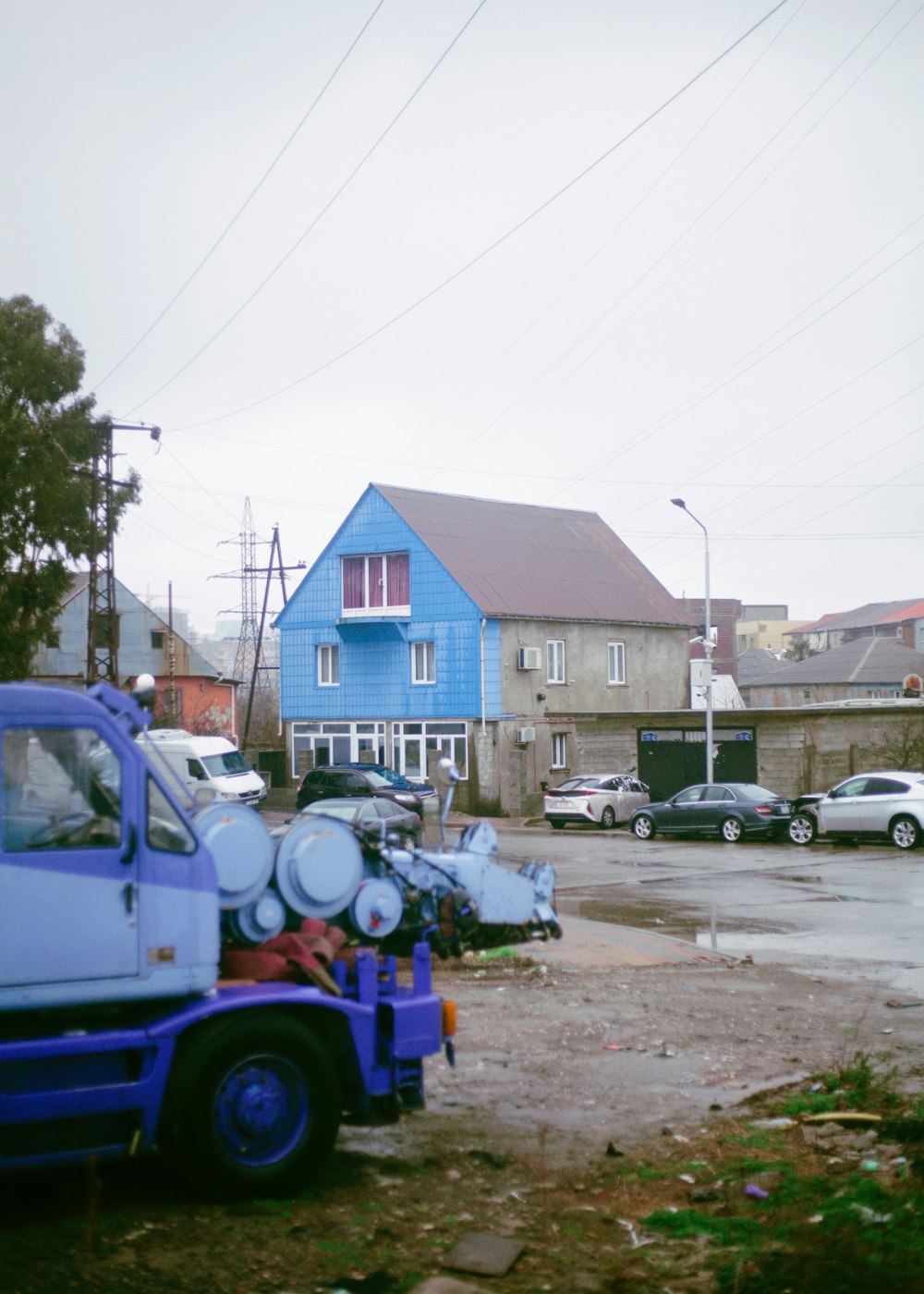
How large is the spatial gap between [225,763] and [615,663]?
16.2m

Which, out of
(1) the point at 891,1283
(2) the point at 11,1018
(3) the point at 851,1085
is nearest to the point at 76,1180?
(2) the point at 11,1018

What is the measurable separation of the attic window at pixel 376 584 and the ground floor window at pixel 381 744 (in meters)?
4.18

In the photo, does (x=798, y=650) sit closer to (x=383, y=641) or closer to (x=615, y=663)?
(x=615, y=663)

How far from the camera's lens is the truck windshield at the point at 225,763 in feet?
128

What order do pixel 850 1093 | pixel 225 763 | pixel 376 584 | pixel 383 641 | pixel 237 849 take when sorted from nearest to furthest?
pixel 237 849
pixel 850 1093
pixel 225 763
pixel 383 641
pixel 376 584

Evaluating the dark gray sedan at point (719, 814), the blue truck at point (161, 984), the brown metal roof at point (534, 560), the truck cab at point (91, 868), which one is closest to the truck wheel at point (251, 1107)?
the blue truck at point (161, 984)

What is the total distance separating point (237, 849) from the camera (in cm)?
647

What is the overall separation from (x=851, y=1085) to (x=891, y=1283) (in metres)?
3.55

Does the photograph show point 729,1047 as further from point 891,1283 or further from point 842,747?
point 842,747

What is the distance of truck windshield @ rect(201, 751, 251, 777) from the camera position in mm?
39000

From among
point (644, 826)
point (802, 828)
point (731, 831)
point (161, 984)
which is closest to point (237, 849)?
point (161, 984)

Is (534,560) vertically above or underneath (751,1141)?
above

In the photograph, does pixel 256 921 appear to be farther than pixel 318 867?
No

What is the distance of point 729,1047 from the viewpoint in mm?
9812
